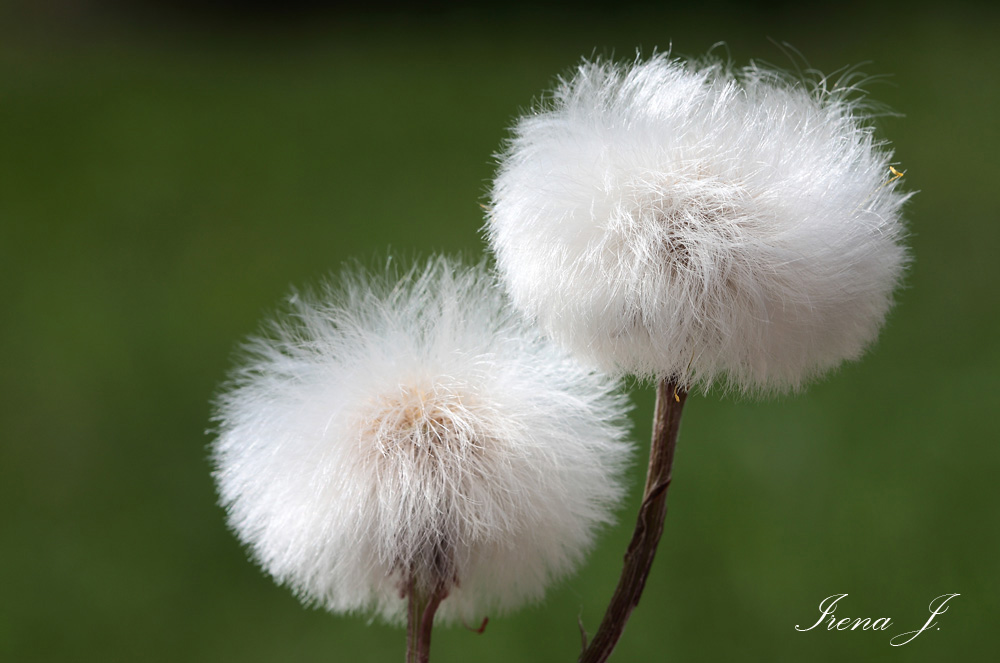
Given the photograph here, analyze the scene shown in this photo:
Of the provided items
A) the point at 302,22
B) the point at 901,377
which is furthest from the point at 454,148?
the point at 901,377

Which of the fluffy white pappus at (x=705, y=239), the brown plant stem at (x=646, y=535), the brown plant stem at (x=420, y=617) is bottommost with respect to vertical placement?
the brown plant stem at (x=420, y=617)

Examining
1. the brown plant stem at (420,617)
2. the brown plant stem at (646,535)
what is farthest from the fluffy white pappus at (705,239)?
the brown plant stem at (420,617)

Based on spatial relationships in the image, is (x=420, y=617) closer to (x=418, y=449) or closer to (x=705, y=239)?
(x=418, y=449)

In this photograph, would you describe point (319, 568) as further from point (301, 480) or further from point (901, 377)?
point (901, 377)

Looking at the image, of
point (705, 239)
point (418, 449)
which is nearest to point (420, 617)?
point (418, 449)

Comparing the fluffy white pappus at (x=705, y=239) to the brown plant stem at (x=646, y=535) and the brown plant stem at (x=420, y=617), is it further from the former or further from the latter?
the brown plant stem at (x=420, y=617)

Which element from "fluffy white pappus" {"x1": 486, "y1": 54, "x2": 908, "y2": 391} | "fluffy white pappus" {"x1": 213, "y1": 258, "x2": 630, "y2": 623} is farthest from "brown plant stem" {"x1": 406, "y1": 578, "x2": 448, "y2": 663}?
"fluffy white pappus" {"x1": 486, "y1": 54, "x2": 908, "y2": 391}

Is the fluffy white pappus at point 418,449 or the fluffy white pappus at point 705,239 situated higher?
the fluffy white pappus at point 705,239
